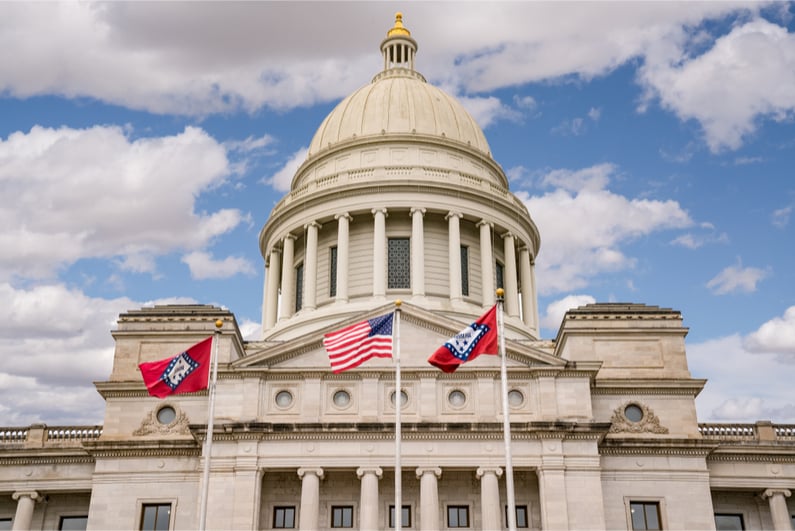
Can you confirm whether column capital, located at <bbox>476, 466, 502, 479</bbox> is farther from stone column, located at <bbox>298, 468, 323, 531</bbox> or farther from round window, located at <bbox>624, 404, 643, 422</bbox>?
round window, located at <bbox>624, 404, 643, 422</bbox>

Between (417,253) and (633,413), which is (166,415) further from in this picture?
(633,413)

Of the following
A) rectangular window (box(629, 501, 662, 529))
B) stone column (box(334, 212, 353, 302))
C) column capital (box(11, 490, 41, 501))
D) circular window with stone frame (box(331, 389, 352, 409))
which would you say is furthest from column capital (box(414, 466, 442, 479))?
column capital (box(11, 490, 41, 501))

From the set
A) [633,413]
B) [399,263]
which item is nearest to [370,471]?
Answer: [633,413]

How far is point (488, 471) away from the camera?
33562mm

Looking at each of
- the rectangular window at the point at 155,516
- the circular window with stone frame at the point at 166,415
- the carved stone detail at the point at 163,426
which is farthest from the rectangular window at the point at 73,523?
the circular window with stone frame at the point at 166,415

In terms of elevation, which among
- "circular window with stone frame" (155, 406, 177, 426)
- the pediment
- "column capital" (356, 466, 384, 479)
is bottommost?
"column capital" (356, 466, 384, 479)

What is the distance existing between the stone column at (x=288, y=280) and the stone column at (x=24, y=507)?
16823 mm

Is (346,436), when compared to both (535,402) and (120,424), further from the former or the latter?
(120,424)

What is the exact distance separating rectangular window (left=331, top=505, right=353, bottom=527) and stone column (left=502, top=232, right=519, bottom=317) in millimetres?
18170

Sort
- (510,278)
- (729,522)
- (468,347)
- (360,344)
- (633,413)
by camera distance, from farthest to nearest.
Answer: (510,278), (729,522), (633,413), (360,344), (468,347)

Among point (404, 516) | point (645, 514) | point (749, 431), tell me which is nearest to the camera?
point (404, 516)

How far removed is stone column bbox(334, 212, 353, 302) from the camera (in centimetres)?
4731

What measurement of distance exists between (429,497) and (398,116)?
89.9ft

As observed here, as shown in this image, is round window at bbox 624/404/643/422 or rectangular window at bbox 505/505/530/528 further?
round window at bbox 624/404/643/422
